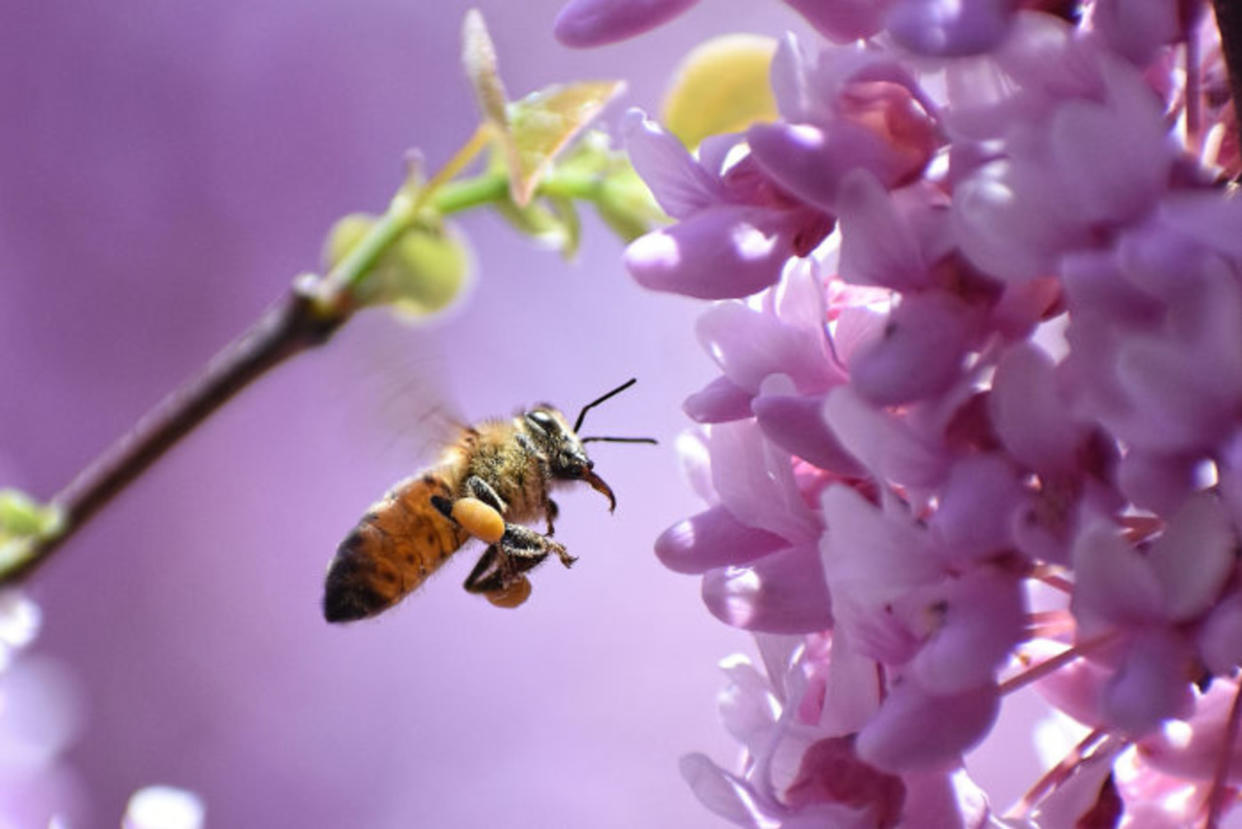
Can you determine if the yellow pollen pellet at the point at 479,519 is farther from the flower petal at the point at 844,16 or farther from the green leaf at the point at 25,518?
the flower petal at the point at 844,16

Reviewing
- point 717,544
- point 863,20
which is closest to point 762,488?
point 717,544

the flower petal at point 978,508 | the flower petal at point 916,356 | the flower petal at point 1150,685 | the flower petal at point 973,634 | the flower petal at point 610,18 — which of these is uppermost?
the flower petal at point 610,18

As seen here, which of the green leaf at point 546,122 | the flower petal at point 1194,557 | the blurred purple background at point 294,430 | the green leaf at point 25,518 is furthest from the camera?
the blurred purple background at point 294,430

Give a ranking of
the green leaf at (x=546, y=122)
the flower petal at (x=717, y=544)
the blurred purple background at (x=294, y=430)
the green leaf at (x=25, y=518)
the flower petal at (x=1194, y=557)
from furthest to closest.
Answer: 1. the blurred purple background at (x=294, y=430)
2. the green leaf at (x=25, y=518)
3. the green leaf at (x=546, y=122)
4. the flower petal at (x=717, y=544)
5. the flower petal at (x=1194, y=557)

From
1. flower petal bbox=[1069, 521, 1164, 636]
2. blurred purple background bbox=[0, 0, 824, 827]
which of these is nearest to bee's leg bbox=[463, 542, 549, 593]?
flower petal bbox=[1069, 521, 1164, 636]

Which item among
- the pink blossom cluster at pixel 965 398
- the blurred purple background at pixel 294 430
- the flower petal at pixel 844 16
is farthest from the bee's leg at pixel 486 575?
the blurred purple background at pixel 294 430
